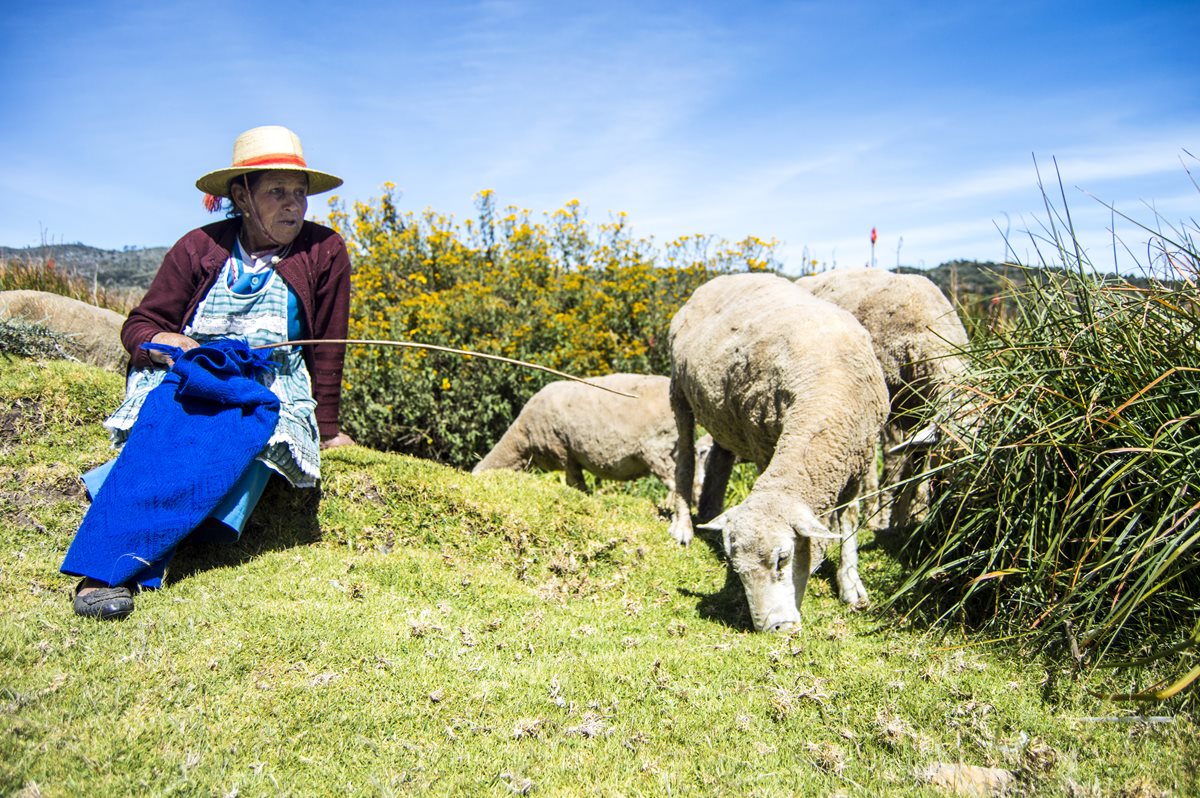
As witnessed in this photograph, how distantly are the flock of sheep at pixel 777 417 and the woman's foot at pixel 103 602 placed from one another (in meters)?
3.16

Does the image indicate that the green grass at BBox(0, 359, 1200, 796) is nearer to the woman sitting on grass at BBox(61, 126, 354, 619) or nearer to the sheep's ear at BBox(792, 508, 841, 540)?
the woman sitting on grass at BBox(61, 126, 354, 619)

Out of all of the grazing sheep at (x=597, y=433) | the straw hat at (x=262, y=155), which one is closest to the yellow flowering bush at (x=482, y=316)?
the grazing sheep at (x=597, y=433)

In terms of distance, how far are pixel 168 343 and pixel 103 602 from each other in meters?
1.57

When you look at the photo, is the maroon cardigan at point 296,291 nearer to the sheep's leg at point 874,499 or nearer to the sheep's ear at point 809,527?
the sheep's ear at point 809,527

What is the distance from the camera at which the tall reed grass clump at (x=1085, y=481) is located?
169 inches

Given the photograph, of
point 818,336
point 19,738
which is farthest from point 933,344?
point 19,738

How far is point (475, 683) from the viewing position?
424 cm

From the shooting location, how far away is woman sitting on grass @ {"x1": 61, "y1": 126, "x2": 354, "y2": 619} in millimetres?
4742

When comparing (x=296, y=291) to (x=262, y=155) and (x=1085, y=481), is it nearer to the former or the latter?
(x=262, y=155)

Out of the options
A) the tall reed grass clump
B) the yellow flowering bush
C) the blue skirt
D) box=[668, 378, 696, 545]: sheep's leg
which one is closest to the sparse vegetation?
the yellow flowering bush

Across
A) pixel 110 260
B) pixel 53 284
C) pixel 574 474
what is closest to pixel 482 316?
pixel 574 474

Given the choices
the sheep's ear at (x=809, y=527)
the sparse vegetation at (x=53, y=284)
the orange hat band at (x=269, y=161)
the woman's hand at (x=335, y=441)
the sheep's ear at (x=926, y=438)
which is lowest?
the sheep's ear at (x=809, y=527)

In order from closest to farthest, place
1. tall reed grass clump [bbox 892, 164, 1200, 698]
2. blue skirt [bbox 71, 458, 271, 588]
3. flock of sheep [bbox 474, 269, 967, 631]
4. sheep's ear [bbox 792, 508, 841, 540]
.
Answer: tall reed grass clump [bbox 892, 164, 1200, 698]
blue skirt [bbox 71, 458, 271, 588]
sheep's ear [bbox 792, 508, 841, 540]
flock of sheep [bbox 474, 269, 967, 631]

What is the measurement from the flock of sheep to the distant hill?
11.8 metres
